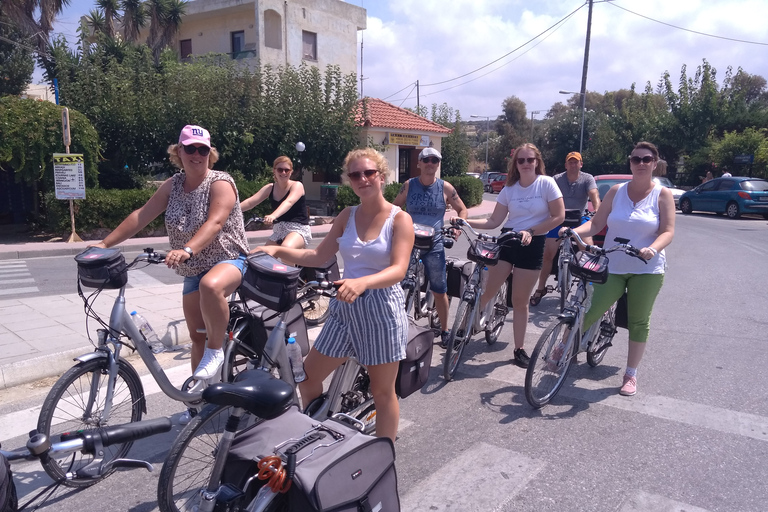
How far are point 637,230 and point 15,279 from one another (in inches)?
378

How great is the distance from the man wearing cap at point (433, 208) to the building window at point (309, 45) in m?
23.6

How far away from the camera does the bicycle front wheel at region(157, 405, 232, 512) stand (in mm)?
Result: 2631

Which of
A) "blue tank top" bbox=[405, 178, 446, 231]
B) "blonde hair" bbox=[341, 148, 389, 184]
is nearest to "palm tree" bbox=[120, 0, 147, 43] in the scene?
"blue tank top" bbox=[405, 178, 446, 231]

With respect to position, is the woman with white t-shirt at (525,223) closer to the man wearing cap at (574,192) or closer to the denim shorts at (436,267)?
the denim shorts at (436,267)

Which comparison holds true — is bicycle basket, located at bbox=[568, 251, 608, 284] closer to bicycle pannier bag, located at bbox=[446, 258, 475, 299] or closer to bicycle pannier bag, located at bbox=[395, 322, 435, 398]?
bicycle pannier bag, located at bbox=[446, 258, 475, 299]

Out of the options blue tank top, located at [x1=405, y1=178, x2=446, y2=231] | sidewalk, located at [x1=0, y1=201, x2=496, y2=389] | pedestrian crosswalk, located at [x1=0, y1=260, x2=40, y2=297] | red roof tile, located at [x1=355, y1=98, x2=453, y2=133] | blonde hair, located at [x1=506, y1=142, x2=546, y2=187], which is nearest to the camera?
sidewalk, located at [x1=0, y1=201, x2=496, y2=389]

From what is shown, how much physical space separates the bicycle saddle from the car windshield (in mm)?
23716

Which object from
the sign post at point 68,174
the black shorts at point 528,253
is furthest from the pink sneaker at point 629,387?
the sign post at point 68,174

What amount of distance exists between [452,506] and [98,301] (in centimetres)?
573

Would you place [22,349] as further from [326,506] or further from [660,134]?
[660,134]

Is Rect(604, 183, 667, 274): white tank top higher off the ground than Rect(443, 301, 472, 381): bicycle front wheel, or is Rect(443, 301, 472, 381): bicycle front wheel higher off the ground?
Rect(604, 183, 667, 274): white tank top

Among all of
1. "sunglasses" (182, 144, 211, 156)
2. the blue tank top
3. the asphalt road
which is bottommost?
the asphalt road

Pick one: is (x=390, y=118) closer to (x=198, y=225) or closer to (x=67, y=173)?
(x=67, y=173)

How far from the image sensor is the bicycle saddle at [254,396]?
6.81 ft
